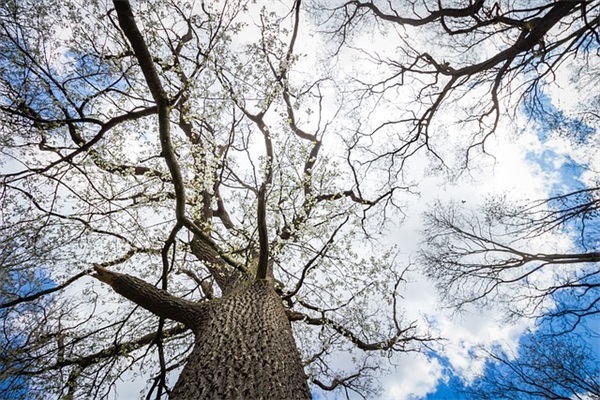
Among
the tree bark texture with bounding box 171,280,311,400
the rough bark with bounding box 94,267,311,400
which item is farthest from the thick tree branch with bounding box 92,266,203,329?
the tree bark texture with bounding box 171,280,311,400

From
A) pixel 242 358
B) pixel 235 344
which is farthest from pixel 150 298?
pixel 242 358

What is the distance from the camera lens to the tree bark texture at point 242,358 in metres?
1.89

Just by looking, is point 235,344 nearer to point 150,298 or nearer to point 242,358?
point 242,358

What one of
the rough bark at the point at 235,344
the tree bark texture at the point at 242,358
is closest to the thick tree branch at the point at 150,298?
the rough bark at the point at 235,344

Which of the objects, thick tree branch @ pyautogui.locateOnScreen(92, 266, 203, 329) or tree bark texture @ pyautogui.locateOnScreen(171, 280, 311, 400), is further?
thick tree branch @ pyautogui.locateOnScreen(92, 266, 203, 329)

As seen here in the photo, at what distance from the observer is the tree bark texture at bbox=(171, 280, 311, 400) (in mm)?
1886

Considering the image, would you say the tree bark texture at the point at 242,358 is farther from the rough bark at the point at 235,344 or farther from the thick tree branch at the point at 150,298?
the thick tree branch at the point at 150,298

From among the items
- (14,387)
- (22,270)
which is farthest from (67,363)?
(22,270)

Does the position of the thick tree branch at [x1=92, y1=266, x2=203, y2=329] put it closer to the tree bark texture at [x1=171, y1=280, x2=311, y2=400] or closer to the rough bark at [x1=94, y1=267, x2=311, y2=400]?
the rough bark at [x1=94, y1=267, x2=311, y2=400]

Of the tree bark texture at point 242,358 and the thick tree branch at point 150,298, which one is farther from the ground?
the thick tree branch at point 150,298

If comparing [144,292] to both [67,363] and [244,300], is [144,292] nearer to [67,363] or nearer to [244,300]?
[244,300]

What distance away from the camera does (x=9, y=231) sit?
12.9ft

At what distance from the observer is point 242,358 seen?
218cm

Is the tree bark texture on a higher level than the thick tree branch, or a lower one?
lower
